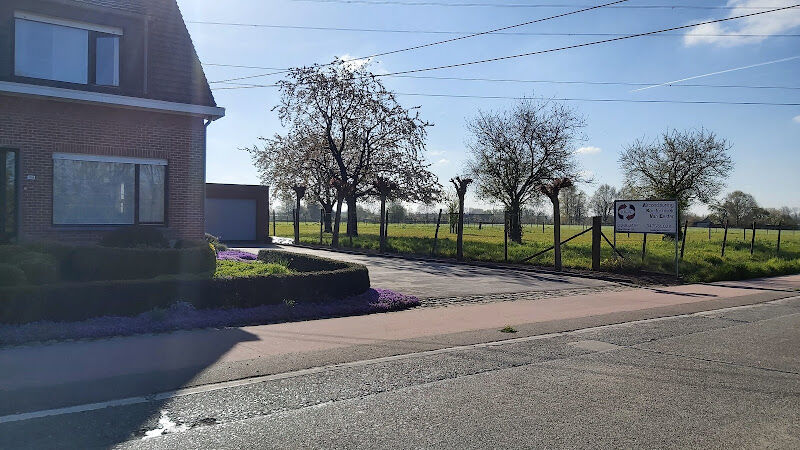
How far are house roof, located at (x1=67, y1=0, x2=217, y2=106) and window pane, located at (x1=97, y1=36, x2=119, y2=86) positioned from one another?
66cm

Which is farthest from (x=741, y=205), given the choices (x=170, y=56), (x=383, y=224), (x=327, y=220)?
(x=170, y=56)

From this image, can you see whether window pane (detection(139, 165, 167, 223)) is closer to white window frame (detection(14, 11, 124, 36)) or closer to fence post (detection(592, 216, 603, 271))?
white window frame (detection(14, 11, 124, 36))

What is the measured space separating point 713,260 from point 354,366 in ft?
60.2

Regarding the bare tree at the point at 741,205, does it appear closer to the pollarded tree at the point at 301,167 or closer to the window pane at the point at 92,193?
the pollarded tree at the point at 301,167

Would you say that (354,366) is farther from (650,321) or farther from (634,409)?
(650,321)

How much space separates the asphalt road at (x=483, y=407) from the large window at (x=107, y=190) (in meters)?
8.40

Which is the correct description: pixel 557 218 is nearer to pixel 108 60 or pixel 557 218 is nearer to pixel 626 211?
pixel 626 211

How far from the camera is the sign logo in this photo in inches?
756

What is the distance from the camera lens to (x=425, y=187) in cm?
3953

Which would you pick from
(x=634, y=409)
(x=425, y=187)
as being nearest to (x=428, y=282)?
(x=634, y=409)

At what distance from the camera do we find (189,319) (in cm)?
902

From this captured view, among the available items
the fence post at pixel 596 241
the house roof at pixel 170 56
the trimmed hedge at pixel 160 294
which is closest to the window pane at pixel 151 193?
the house roof at pixel 170 56

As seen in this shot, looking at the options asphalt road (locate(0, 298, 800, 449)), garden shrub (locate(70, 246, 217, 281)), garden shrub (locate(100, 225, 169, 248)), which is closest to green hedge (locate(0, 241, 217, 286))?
garden shrub (locate(70, 246, 217, 281))

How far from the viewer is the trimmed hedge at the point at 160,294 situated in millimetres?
8164
